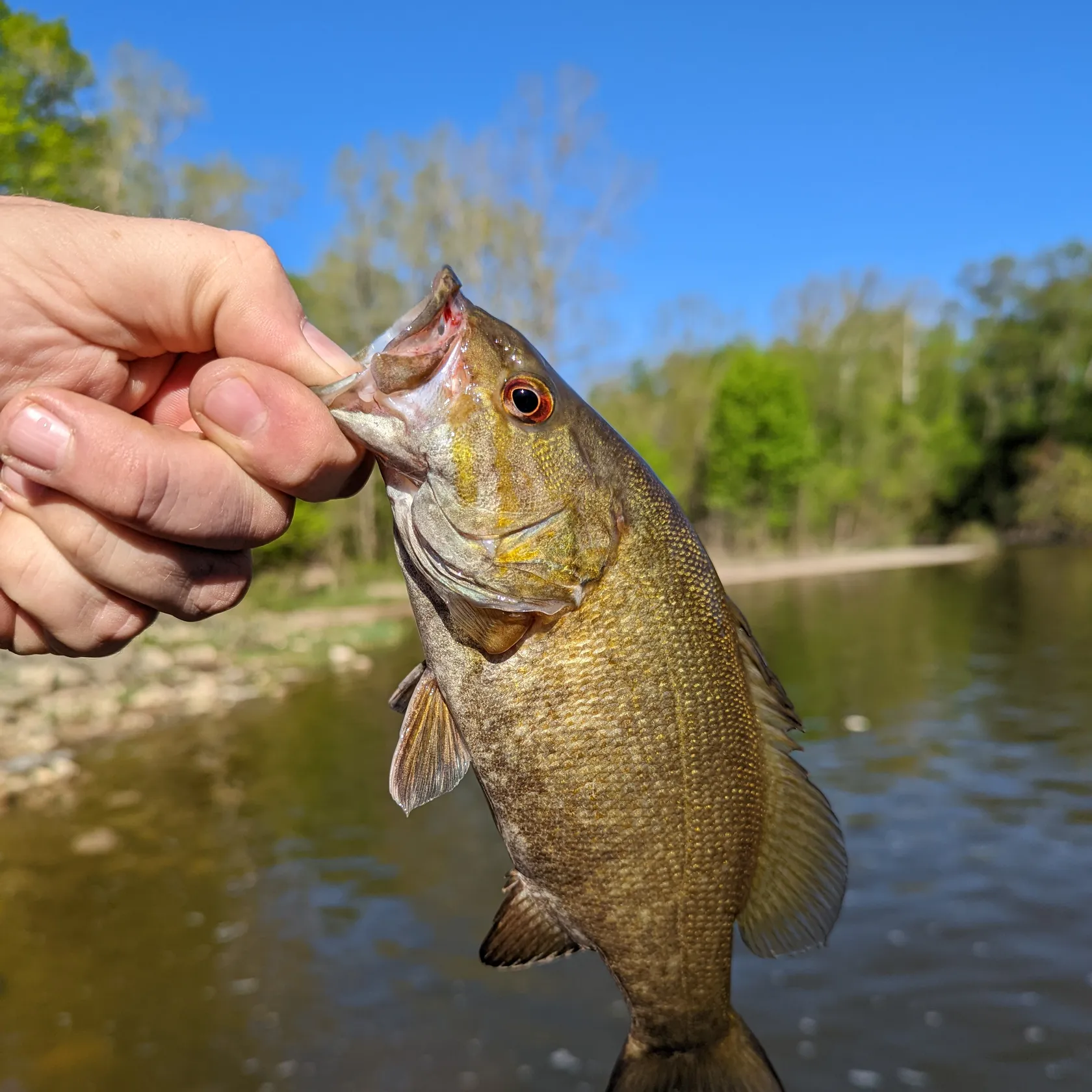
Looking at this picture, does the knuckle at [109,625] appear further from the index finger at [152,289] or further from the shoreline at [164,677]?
the shoreline at [164,677]

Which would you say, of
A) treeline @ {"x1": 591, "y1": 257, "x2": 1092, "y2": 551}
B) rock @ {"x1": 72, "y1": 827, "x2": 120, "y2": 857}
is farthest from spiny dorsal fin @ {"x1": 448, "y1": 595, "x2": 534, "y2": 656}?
treeline @ {"x1": 591, "y1": 257, "x2": 1092, "y2": 551}

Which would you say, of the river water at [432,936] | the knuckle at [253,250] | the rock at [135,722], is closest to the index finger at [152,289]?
the knuckle at [253,250]

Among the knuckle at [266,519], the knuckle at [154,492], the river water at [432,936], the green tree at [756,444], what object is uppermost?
the green tree at [756,444]

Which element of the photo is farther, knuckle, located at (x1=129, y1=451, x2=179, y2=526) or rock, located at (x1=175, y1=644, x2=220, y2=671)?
rock, located at (x1=175, y1=644, x2=220, y2=671)

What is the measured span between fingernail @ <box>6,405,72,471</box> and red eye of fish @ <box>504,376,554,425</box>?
108cm

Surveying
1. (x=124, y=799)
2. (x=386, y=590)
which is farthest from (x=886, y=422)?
(x=124, y=799)

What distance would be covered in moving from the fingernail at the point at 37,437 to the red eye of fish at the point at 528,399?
1.08 m

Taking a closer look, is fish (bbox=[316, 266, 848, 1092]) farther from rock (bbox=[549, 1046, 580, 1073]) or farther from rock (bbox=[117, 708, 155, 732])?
rock (bbox=[117, 708, 155, 732])

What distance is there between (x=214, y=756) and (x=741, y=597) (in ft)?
84.5

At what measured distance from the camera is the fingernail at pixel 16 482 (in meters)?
2.46

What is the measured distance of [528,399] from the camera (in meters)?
2.31

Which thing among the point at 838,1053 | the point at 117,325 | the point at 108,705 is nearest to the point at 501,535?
the point at 117,325

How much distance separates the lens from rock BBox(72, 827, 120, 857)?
11.0 m

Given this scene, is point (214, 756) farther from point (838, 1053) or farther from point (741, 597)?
point (741, 597)
